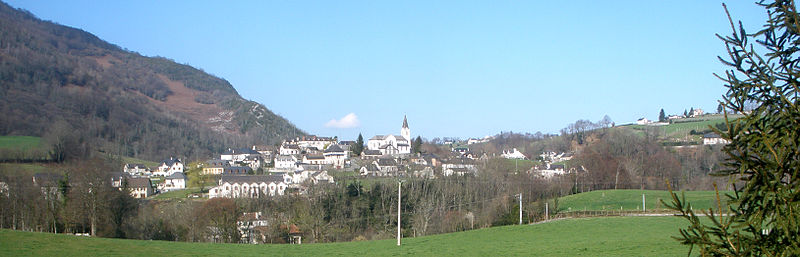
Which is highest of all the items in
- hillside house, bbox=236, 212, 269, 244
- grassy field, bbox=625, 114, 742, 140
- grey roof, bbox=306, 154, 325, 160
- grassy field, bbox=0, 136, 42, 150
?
grassy field, bbox=625, 114, 742, 140

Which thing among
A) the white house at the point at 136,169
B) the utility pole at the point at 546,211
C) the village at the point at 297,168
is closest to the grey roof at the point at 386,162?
the village at the point at 297,168

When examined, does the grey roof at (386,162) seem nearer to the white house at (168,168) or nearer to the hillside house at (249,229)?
the white house at (168,168)

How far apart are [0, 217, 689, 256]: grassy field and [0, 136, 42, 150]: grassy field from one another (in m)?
70.4

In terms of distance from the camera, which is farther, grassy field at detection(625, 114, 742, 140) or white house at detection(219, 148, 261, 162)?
white house at detection(219, 148, 261, 162)

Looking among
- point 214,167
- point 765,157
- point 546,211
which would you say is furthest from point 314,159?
point 765,157

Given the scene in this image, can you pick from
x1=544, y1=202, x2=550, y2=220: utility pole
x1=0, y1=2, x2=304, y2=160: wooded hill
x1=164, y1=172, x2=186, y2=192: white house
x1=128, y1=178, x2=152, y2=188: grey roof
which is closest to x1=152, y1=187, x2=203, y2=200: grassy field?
x1=128, y1=178, x2=152, y2=188: grey roof

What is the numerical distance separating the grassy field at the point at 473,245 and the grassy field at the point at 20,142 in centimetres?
7042

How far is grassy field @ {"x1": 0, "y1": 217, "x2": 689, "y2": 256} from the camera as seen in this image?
72.9 ft

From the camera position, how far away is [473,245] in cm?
2841

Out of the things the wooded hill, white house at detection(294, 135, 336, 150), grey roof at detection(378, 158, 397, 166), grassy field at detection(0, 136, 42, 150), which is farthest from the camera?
white house at detection(294, 135, 336, 150)

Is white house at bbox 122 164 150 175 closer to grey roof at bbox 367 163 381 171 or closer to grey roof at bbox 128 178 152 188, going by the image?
grey roof at bbox 128 178 152 188

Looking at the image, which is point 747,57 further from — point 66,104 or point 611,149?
point 66,104

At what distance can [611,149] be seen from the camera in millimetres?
80938

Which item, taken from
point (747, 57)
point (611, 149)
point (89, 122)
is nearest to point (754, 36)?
point (747, 57)
